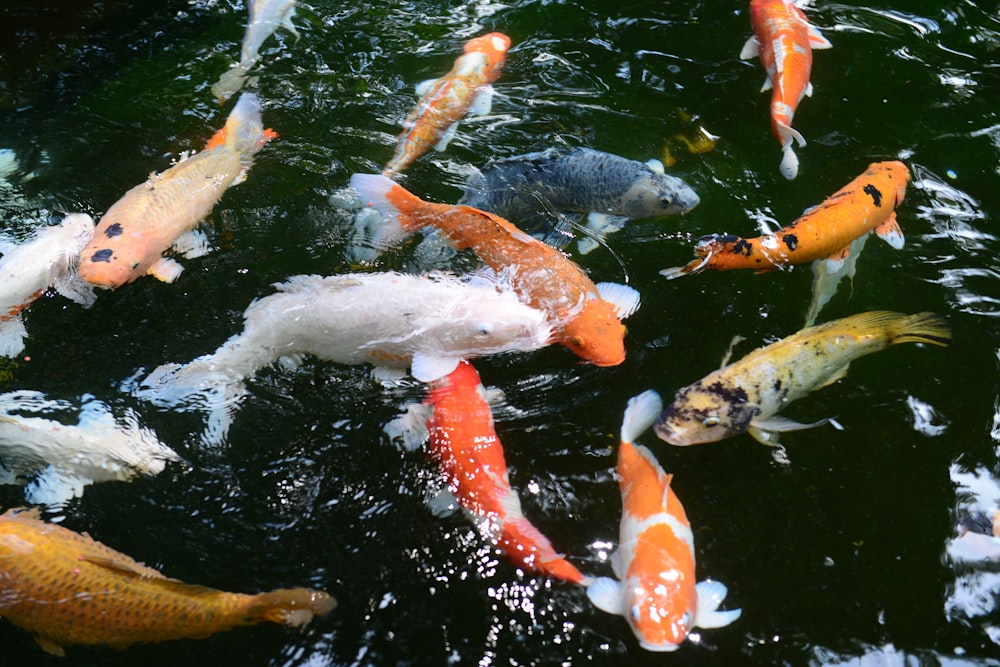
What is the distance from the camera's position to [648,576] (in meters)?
2.71

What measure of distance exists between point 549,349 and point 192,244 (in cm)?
202

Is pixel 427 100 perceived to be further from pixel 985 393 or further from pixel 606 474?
pixel 985 393

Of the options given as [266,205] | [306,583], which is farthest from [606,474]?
[266,205]

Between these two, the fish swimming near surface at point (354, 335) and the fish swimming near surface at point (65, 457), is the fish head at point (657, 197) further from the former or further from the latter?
the fish swimming near surface at point (65, 457)

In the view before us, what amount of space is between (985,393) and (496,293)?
2.33m

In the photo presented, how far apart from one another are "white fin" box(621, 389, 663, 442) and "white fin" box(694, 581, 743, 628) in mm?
655

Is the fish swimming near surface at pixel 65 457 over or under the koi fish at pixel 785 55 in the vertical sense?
under

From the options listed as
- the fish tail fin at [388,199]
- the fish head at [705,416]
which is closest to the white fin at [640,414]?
the fish head at [705,416]

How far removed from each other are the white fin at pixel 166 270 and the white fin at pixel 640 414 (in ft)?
7.88

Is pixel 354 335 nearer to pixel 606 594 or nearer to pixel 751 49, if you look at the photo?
pixel 606 594

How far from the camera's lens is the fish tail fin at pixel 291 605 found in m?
2.66

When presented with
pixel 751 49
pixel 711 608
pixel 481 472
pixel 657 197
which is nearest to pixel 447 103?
pixel 657 197

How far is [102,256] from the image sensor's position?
367 centimetres

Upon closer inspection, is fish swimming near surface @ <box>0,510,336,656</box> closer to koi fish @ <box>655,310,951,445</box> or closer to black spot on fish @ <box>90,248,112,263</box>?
black spot on fish @ <box>90,248,112,263</box>
